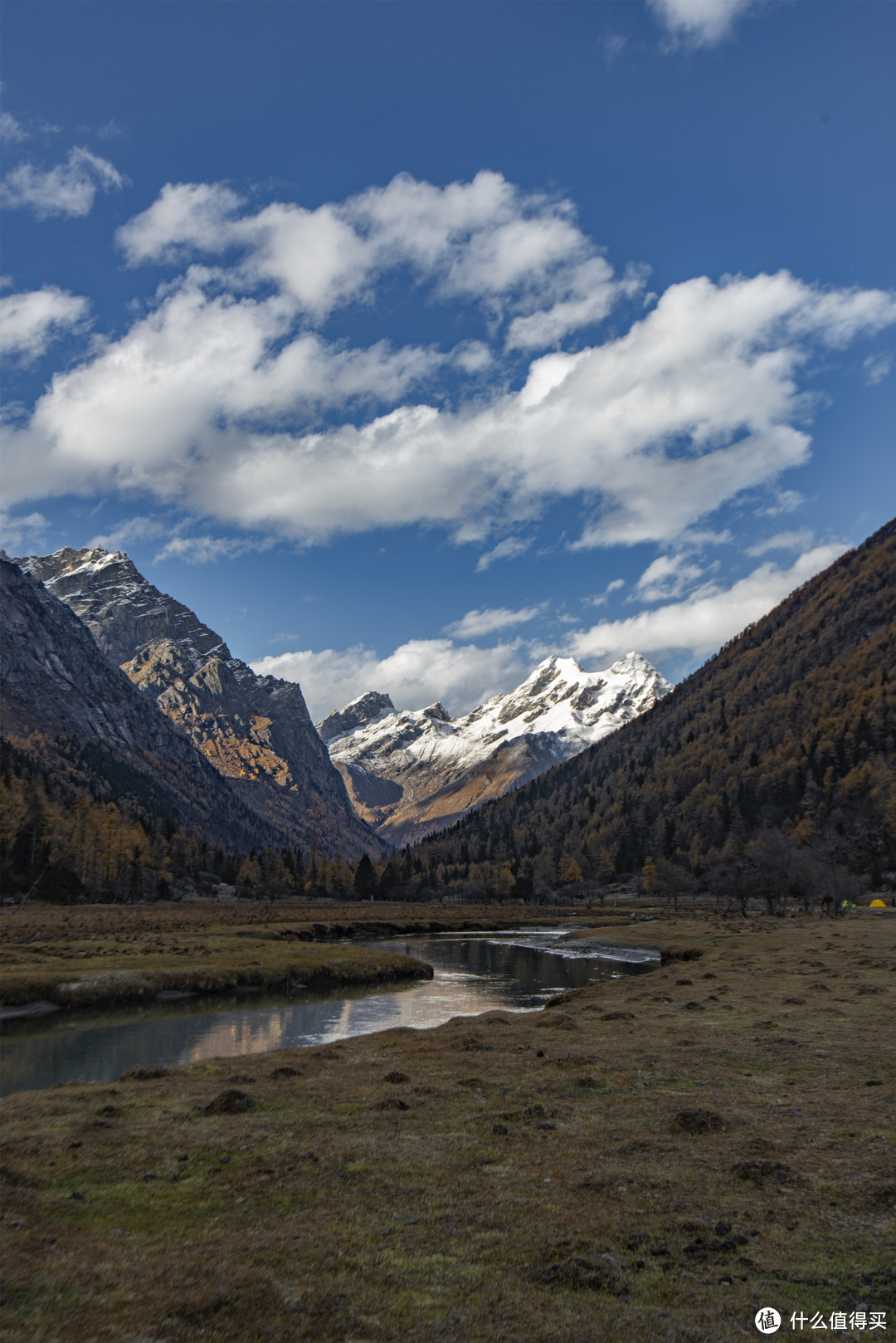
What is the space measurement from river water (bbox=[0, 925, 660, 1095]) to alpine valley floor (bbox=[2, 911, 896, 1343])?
12029 millimetres

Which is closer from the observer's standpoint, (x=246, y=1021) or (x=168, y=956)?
(x=246, y=1021)

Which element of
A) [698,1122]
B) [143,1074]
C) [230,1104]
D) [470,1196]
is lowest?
[143,1074]

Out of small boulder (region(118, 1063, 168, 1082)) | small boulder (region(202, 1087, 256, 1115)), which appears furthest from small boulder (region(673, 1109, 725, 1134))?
small boulder (region(118, 1063, 168, 1082))

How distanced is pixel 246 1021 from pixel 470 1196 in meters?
40.4

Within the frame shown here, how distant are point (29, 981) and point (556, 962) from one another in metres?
56.7

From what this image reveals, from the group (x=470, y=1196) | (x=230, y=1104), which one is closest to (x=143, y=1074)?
(x=230, y=1104)

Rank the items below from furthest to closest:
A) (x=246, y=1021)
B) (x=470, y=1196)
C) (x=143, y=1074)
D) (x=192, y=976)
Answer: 1. (x=192, y=976)
2. (x=246, y=1021)
3. (x=143, y=1074)
4. (x=470, y=1196)

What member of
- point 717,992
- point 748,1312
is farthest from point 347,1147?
point 717,992

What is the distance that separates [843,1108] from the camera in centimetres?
1916

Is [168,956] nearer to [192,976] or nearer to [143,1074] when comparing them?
[192,976]

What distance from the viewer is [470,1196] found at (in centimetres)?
1515

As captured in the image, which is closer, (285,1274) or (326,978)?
(285,1274)

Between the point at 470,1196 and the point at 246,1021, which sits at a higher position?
the point at 470,1196

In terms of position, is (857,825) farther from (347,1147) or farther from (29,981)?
(347,1147)
